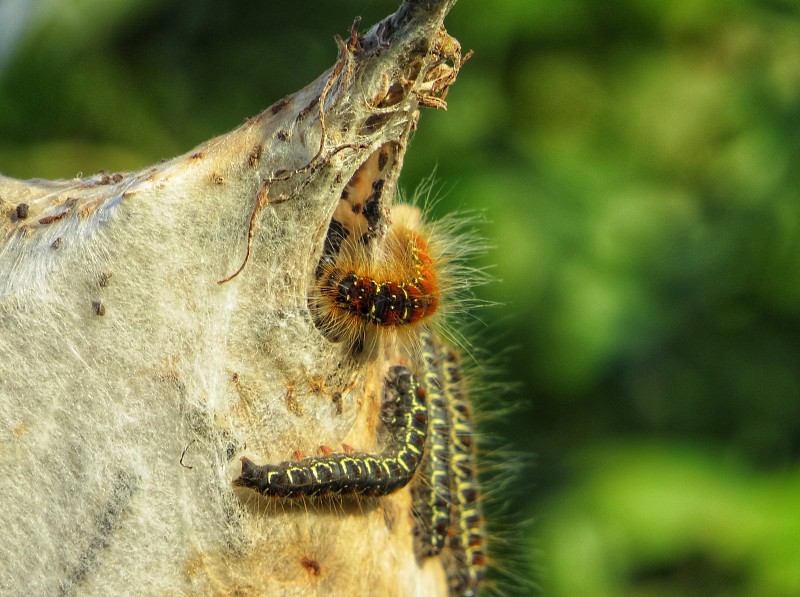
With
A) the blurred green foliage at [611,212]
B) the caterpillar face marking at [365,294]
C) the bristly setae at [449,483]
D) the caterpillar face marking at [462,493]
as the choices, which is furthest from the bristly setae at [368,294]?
the blurred green foliage at [611,212]

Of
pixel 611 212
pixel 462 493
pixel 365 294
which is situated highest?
pixel 611 212

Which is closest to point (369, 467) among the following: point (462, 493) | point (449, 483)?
point (449, 483)

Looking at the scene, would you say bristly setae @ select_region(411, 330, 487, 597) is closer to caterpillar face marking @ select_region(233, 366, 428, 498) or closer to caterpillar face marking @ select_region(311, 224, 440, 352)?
caterpillar face marking @ select_region(233, 366, 428, 498)

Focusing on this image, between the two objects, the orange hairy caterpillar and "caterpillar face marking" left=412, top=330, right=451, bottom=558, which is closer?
the orange hairy caterpillar

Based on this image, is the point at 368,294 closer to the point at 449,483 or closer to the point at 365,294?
the point at 365,294

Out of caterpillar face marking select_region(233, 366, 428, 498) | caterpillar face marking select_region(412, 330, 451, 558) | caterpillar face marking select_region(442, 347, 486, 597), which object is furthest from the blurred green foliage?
caterpillar face marking select_region(233, 366, 428, 498)

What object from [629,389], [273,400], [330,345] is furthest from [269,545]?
[629,389]
